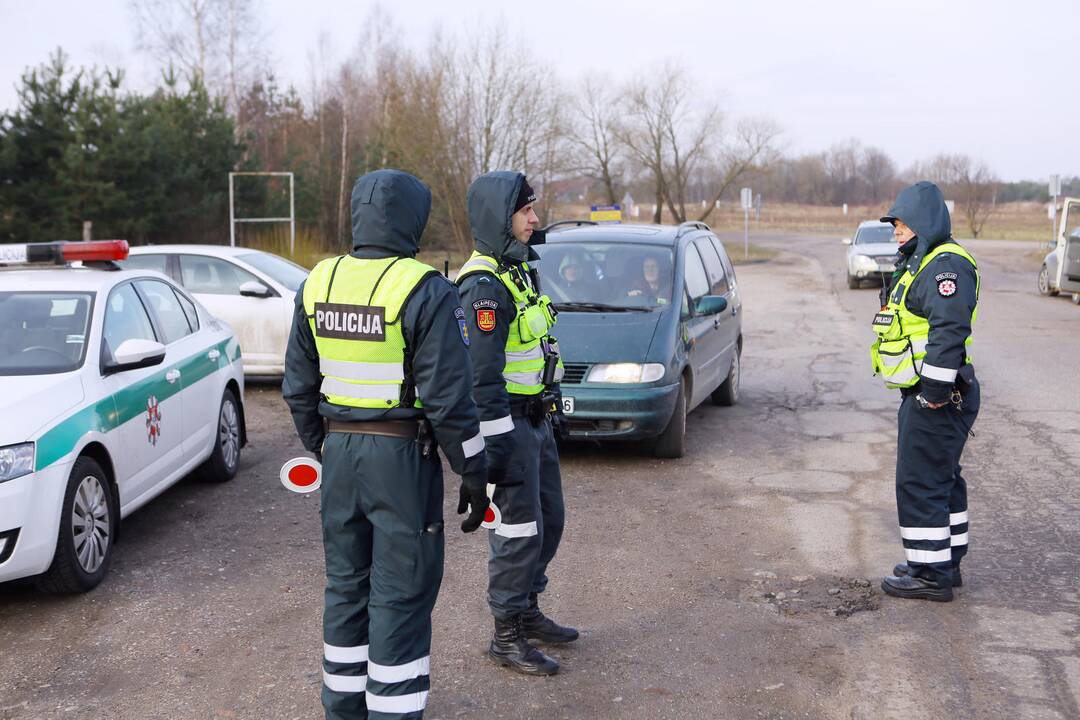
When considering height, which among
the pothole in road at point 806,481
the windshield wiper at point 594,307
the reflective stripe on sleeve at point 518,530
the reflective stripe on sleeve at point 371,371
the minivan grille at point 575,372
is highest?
the reflective stripe on sleeve at point 371,371

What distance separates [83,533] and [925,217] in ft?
14.2

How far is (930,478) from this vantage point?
5012 millimetres

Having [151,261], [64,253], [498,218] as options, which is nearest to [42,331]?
[64,253]

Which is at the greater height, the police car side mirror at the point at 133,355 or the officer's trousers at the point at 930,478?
the police car side mirror at the point at 133,355

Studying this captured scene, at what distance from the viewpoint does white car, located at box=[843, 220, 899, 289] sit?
2370 centimetres

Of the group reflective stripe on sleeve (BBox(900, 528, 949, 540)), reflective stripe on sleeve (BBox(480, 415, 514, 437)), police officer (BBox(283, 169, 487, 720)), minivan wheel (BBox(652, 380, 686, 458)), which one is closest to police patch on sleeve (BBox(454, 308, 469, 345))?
police officer (BBox(283, 169, 487, 720))

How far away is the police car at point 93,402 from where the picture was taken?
4.79 m

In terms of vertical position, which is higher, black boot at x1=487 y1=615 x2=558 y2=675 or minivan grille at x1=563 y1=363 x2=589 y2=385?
minivan grille at x1=563 y1=363 x2=589 y2=385

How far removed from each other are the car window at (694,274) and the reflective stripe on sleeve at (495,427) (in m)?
4.79

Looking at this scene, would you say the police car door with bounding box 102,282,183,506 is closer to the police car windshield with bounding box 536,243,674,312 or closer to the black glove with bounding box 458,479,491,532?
the black glove with bounding box 458,479,491,532

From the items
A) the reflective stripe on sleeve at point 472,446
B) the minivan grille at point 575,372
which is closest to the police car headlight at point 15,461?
the reflective stripe on sleeve at point 472,446

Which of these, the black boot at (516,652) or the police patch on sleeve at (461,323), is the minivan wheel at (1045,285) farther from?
the police patch on sleeve at (461,323)

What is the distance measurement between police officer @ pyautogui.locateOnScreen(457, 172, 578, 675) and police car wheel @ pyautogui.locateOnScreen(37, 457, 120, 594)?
6.96ft

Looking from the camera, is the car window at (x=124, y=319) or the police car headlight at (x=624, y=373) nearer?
the car window at (x=124, y=319)
